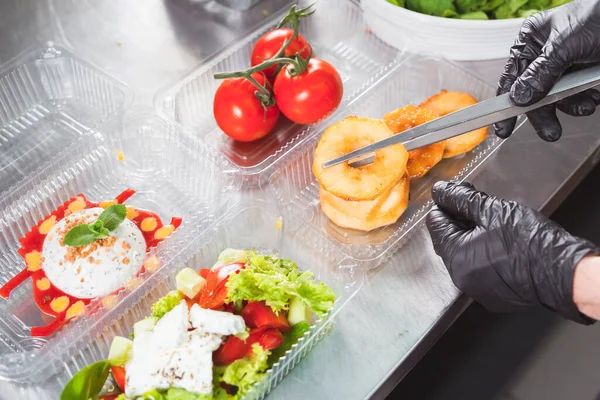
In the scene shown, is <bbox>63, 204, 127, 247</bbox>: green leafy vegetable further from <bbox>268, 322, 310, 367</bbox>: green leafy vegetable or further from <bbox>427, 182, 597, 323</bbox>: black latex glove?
<bbox>427, 182, 597, 323</bbox>: black latex glove

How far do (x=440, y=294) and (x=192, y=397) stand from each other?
0.64 metres

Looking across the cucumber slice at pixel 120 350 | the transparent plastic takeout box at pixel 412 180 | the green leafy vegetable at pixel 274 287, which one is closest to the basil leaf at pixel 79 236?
the cucumber slice at pixel 120 350

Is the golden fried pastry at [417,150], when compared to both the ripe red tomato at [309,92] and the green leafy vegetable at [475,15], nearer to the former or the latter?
the ripe red tomato at [309,92]

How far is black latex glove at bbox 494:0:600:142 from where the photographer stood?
1.69 m

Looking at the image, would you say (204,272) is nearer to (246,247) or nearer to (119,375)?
(246,247)

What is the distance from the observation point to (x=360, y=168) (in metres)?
1.79

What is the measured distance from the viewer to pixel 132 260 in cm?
173

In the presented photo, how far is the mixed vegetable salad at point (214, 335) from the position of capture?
4.69 ft

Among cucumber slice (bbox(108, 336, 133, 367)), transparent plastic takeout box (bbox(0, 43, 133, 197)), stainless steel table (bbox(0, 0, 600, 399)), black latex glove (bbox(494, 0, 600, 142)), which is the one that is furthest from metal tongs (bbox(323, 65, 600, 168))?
transparent plastic takeout box (bbox(0, 43, 133, 197))

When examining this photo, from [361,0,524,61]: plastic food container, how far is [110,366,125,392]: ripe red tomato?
1.27m

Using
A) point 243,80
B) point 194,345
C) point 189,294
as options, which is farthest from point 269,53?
point 194,345

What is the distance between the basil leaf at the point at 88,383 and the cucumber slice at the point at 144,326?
10 cm

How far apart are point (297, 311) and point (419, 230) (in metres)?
0.45

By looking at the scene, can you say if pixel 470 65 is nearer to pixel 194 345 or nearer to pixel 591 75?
pixel 591 75
